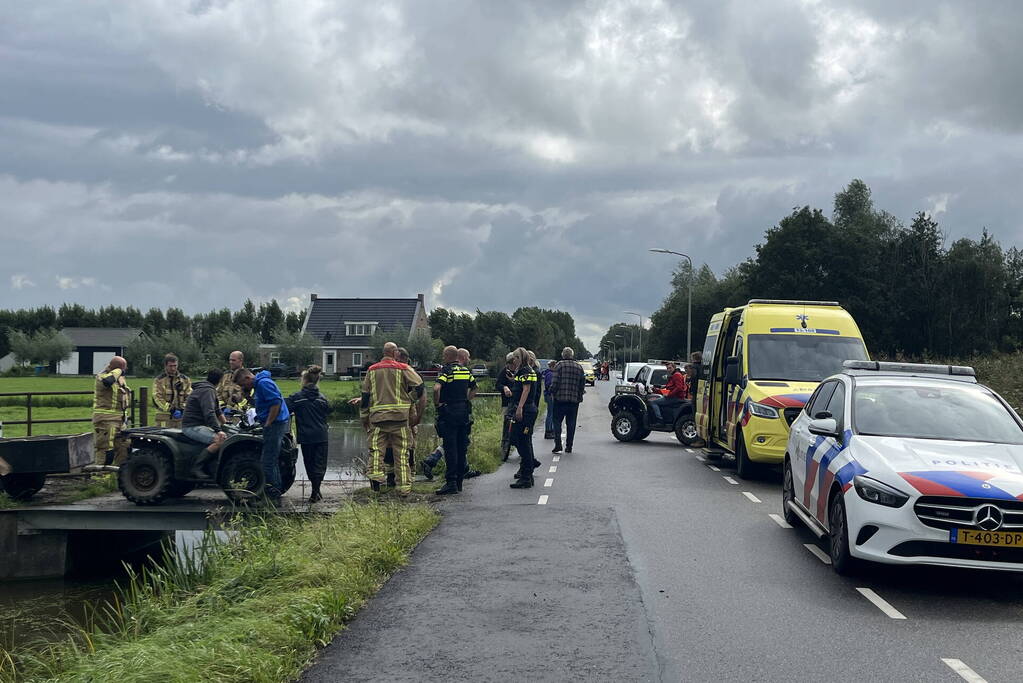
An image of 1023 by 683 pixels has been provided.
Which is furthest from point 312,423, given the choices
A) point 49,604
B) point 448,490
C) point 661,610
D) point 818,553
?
point 661,610

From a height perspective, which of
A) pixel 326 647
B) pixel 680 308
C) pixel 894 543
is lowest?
pixel 326 647

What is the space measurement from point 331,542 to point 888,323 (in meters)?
56.1

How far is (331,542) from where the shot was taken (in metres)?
8.92

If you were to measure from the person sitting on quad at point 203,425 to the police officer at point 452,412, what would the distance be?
110 inches

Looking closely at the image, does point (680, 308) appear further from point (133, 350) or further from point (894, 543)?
point (894, 543)

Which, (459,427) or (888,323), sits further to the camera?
(888,323)

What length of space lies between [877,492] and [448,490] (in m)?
6.85

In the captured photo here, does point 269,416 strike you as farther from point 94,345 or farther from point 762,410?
point 94,345

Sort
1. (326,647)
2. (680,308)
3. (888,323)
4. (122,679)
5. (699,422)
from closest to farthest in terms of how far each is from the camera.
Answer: (122,679) < (326,647) < (699,422) < (888,323) < (680,308)

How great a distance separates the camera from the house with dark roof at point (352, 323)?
95.0m

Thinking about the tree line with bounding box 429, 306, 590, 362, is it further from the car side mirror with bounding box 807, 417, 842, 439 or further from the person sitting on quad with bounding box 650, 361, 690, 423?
the car side mirror with bounding box 807, 417, 842, 439

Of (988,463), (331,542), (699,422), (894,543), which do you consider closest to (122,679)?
(331,542)

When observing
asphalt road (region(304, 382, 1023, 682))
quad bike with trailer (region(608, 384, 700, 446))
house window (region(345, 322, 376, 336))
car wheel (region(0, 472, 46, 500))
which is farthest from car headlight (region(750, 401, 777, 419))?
house window (region(345, 322, 376, 336))

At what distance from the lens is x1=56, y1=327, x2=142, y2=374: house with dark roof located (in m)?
111
